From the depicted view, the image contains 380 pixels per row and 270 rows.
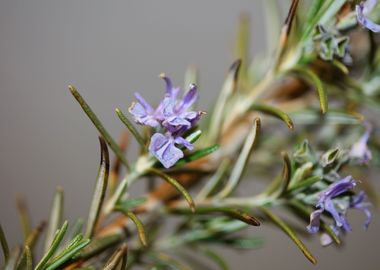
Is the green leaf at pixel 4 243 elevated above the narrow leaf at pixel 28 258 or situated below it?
above

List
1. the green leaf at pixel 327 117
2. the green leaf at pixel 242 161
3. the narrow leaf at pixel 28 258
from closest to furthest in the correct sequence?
the narrow leaf at pixel 28 258 < the green leaf at pixel 242 161 < the green leaf at pixel 327 117

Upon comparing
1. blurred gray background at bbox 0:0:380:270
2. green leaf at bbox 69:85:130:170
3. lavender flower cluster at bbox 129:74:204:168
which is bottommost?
blurred gray background at bbox 0:0:380:270

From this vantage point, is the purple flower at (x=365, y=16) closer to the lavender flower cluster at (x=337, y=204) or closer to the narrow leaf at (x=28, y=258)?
the lavender flower cluster at (x=337, y=204)

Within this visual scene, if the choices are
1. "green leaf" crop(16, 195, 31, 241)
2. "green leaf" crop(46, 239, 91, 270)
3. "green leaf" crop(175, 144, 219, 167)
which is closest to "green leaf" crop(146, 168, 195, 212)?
"green leaf" crop(175, 144, 219, 167)

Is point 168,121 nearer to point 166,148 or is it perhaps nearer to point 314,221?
point 166,148

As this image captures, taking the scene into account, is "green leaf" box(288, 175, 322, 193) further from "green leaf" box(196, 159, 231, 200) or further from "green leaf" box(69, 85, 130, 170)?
"green leaf" box(69, 85, 130, 170)

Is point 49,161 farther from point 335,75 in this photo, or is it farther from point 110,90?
point 335,75

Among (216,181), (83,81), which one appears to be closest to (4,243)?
(216,181)

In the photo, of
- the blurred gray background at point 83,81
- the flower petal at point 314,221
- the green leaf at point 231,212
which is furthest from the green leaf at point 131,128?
the blurred gray background at point 83,81
